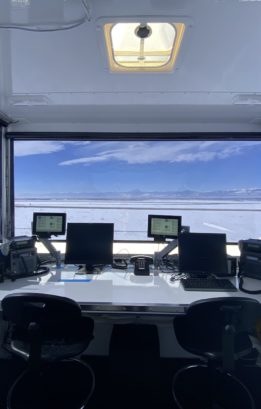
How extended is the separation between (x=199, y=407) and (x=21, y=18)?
2444 millimetres

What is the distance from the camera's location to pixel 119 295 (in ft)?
5.50

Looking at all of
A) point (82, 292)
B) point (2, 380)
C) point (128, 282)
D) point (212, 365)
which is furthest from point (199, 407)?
point (2, 380)

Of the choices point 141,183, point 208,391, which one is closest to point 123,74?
point 208,391

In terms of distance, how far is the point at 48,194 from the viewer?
10.7 feet

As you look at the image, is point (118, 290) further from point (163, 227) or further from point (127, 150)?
point (127, 150)

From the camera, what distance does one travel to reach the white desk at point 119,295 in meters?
1.55

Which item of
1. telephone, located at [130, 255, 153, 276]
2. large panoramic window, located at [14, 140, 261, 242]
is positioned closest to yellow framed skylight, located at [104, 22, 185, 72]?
large panoramic window, located at [14, 140, 261, 242]

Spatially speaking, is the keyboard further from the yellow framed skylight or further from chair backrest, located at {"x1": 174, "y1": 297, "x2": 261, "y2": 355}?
the yellow framed skylight

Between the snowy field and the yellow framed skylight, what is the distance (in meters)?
1.29

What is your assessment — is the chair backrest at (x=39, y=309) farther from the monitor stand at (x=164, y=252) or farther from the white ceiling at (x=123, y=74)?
the white ceiling at (x=123, y=74)

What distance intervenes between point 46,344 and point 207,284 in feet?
3.79

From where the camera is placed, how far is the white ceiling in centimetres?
112

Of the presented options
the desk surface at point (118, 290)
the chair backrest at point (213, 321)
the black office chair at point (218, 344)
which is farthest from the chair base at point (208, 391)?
the desk surface at point (118, 290)

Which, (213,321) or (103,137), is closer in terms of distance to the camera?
(213,321)
